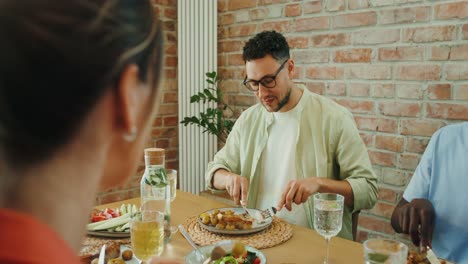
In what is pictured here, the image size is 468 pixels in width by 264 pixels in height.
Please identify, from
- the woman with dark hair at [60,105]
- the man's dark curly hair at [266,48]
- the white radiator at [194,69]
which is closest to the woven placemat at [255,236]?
the man's dark curly hair at [266,48]

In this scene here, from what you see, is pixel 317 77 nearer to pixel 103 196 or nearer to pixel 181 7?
pixel 181 7

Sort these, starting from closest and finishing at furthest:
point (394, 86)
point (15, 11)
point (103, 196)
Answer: point (15, 11) < point (394, 86) < point (103, 196)

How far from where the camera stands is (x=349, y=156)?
192 cm

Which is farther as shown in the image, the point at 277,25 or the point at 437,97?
the point at 277,25

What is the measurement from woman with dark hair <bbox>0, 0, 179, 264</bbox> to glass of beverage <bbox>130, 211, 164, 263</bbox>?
0.69 m

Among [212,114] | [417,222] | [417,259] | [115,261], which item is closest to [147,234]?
[115,261]

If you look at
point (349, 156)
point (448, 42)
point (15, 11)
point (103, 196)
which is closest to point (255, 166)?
point (349, 156)

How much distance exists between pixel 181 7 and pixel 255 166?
1.69 meters

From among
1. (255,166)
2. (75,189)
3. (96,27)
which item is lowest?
(255,166)

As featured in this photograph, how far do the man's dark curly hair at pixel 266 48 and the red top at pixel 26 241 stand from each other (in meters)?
1.67

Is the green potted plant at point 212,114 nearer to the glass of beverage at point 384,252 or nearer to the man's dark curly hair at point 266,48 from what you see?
the man's dark curly hair at point 266,48

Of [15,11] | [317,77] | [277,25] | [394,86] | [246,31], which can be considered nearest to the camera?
[15,11]

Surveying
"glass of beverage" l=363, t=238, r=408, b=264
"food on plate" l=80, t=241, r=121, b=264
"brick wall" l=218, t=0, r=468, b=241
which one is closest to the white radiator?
"brick wall" l=218, t=0, r=468, b=241

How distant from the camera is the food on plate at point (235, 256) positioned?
1.18 metres
